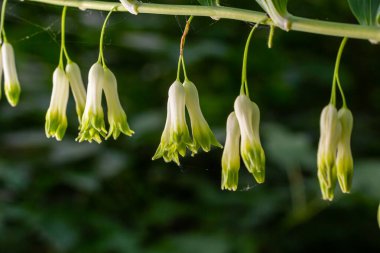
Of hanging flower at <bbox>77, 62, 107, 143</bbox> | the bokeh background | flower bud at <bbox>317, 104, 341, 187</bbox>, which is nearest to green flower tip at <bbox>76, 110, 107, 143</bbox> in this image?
hanging flower at <bbox>77, 62, 107, 143</bbox>

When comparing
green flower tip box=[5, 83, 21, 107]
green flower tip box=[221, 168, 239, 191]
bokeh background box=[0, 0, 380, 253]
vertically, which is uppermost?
green flower tip box=[5, 83, 21, 107]

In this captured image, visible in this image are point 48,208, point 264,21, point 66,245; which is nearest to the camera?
point 264,21

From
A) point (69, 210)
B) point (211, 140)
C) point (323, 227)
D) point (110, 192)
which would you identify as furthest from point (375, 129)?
point (211, 140)

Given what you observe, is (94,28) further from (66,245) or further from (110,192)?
(66,245)

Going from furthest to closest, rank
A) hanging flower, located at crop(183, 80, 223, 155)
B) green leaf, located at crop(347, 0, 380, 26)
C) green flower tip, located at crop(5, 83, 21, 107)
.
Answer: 1. green flower tip, located at crop(5, 83, 21, 107)
2. hanging flower, located at crop(183, 80, 223, 155)
3. green leaf, located at crop(347, 0, 380, 26)

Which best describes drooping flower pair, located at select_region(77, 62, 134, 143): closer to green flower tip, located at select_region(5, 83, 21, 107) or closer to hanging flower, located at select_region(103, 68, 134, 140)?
hanging flower, located at select_region(103, 68, 134, 140)

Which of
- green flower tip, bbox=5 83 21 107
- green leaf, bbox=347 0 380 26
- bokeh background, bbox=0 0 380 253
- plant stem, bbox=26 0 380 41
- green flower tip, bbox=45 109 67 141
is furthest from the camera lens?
bokeh background, bbox=0 0 380 253

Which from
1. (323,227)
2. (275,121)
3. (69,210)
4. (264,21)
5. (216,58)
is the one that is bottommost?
(323,227)
